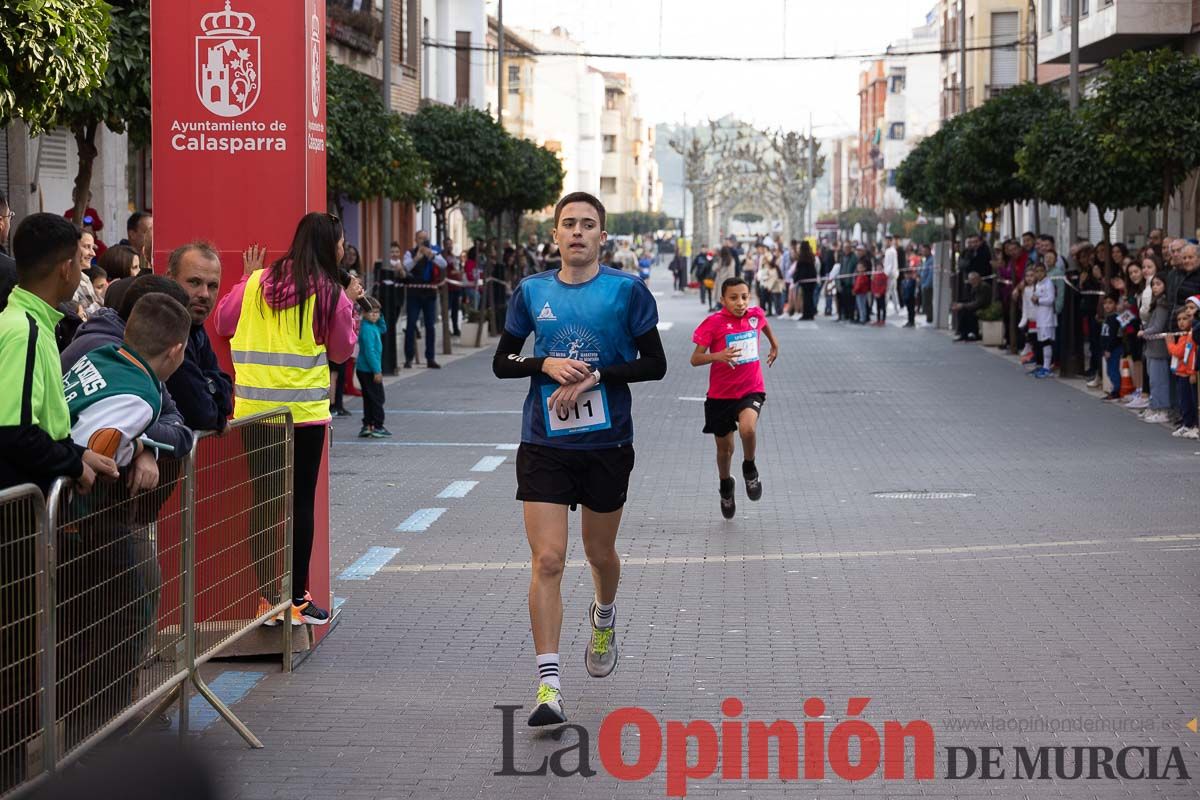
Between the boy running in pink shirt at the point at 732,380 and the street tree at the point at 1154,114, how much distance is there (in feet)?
39.1

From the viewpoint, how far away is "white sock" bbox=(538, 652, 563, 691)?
6660mm

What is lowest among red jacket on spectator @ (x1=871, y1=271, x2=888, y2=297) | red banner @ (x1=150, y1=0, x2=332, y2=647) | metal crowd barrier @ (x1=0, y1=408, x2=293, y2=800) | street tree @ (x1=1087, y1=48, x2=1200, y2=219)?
metal crowd barrier @ (x1=0, y1=408, x2=293, y2=800)

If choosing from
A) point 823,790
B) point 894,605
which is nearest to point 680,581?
point 894,605

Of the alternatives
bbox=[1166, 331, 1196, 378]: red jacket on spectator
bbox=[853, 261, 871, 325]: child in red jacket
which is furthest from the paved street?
bbox=[853, 261, 871, 325]: child in red jacket

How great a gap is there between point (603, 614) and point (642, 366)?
3.30 ft

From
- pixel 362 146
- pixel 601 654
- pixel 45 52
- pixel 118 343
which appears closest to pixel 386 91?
pixel 362 146

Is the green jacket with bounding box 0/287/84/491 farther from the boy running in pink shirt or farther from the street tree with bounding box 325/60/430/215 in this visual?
the street tree with bounding box 325/60/430/215

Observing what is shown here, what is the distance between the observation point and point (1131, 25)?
109 ft

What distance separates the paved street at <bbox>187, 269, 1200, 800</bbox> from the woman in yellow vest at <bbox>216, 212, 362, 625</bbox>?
655mm

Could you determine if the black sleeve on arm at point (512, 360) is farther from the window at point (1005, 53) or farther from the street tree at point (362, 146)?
the window at point (1005, 53)

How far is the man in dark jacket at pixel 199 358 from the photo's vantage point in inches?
263

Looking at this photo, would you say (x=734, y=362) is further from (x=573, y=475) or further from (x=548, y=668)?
(x=548, y=668)

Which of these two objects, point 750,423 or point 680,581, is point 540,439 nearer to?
point 680,581

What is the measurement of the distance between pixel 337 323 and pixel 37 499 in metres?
3.15
